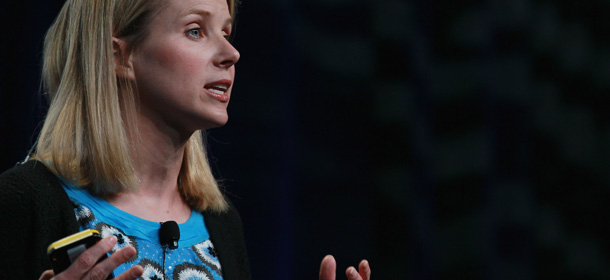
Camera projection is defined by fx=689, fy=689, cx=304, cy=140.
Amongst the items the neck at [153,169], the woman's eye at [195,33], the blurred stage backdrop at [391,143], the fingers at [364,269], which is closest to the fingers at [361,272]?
the fingers at [364,269]

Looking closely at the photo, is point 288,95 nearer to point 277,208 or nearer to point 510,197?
point 277,208

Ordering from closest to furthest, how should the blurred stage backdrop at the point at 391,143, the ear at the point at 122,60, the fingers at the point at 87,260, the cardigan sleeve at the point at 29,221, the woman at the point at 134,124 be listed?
the fingers at the point at 87,260 < the cardigan sleeve at the point at 29,221 < the woman at the point at 134,124 < the ear at the point at 122,60 < the blurred stage backdrop at the point at 391,143

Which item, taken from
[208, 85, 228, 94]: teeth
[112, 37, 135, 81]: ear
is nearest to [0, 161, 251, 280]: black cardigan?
[112, 37, 135, 81]: ear

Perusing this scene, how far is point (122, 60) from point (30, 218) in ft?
1.22

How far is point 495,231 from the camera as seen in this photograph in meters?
2.40

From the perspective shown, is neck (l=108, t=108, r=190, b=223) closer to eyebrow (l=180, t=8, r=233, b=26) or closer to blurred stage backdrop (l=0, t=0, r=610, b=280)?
eyebrow (l=180, t=8, r=233, b=26)

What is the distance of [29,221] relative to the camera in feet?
3.76

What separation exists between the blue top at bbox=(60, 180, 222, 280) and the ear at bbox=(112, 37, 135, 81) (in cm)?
24

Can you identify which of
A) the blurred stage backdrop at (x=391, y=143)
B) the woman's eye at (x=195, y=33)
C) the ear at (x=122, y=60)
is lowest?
the blurred stage backdrop at (x=391, y=143)

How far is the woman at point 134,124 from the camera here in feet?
4.04

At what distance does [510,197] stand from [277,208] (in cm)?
84

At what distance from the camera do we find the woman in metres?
1.23

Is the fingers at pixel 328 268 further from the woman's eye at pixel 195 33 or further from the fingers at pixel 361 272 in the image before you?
the woman's eye at pixel 195 33

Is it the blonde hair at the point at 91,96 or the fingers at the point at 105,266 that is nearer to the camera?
the fingers at the point at 105,266
